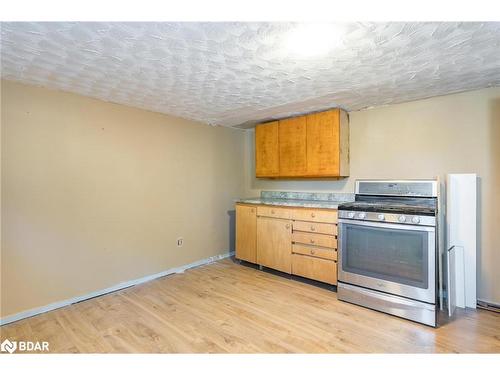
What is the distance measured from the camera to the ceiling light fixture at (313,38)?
57.1 inches

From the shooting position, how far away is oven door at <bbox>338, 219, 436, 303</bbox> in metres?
2.12

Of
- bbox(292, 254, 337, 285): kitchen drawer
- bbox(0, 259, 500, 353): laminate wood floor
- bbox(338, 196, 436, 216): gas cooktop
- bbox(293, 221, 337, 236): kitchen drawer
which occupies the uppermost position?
bbox(338, 196, 436, 216): gas cooktop

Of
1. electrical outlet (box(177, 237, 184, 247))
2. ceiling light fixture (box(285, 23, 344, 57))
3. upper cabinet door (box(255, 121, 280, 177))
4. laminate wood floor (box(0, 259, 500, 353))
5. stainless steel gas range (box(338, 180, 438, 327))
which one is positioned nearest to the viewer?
ceiling light fixture (box(285, 23, 344, 57))

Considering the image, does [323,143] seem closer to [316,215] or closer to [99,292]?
[316,215]

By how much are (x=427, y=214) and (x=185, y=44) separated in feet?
7.59

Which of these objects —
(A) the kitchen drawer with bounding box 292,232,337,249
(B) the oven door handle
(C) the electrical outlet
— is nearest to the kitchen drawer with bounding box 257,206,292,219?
(A) the kitchen drawer with bounding box 292,232,337,249

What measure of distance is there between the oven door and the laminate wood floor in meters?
0.28

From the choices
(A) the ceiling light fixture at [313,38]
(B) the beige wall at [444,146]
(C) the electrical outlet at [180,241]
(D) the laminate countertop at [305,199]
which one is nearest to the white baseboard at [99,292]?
(C) the electrical outlet at [180,241]

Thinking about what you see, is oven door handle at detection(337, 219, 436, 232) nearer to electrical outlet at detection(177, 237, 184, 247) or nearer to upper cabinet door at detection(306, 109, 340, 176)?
upper cabinet door at detection(306, 109, 340, 176)

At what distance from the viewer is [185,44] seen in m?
1.64

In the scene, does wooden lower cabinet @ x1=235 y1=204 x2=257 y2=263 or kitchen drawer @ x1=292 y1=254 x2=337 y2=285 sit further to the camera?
wooden lower cabinet @ x1=235 y1=204 x2=257 y2=263

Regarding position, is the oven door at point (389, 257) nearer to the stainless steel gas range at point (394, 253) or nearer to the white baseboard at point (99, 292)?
the stainless steel gas range at point (394, 253)

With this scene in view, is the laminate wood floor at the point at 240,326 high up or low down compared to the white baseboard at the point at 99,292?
down
